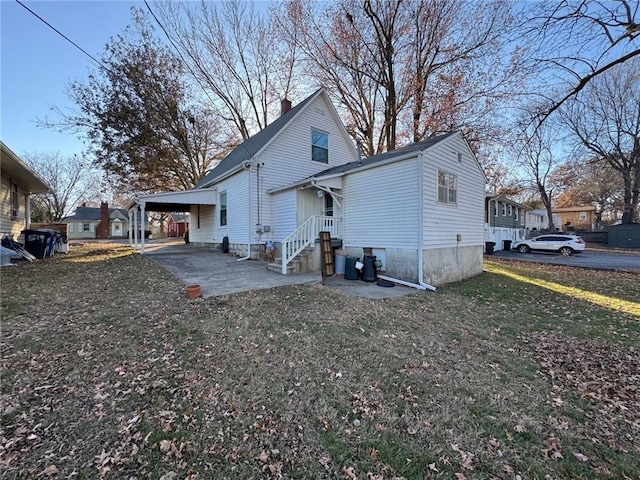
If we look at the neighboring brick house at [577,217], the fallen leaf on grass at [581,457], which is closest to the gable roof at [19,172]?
the fallen leaf on grass at [581,457]

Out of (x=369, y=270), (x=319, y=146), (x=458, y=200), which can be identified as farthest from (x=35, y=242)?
(x=458, y=200)

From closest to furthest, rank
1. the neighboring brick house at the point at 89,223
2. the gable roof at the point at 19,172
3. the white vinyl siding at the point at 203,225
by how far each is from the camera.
A: the gable roof at the point at 19,172
the white vinyl siding at the point at 203,225
the neighboring brick house at the point at 89,223

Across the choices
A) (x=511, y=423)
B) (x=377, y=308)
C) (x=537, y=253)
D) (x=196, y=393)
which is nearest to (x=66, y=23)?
(x=196, y=393)

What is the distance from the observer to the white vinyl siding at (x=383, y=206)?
8250 mm

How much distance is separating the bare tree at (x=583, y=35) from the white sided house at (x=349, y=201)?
296 centimetres

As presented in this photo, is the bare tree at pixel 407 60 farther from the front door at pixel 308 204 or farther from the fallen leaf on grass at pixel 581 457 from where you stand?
the fallen leaf on grass at pixel 581 457

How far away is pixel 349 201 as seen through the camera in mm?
10227

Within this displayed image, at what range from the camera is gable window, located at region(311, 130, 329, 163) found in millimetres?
13570

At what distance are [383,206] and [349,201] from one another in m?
1.55

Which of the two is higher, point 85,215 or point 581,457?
point 85,215

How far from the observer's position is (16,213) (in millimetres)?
12984

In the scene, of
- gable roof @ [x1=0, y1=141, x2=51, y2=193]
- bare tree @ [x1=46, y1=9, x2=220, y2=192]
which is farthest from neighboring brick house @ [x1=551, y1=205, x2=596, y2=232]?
gable roof @ [x1=0, y1=141, x2=51, y2=193]

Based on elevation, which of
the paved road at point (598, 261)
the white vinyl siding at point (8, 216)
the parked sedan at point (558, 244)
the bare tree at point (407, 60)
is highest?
the bare tree at point (407, 60)

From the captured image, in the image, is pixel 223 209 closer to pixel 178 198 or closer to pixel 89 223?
pixel 178 198
